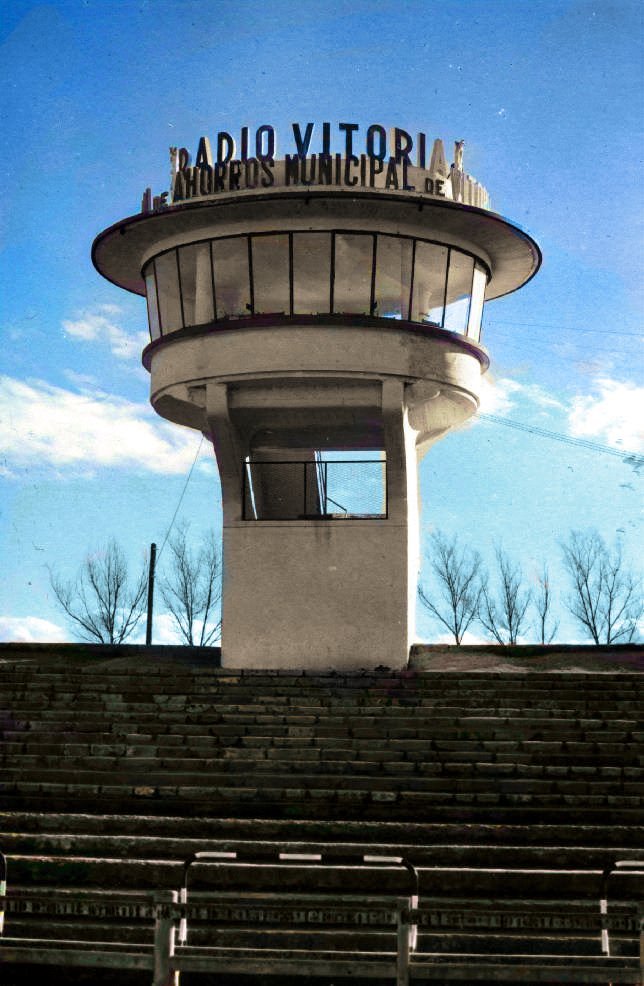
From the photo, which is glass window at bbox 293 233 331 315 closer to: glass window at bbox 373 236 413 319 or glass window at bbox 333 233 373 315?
glass window at bbox 333 233 373 315

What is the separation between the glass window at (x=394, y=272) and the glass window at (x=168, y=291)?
15.3 ft

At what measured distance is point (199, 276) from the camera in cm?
2934

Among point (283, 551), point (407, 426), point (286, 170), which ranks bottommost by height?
point (283, 551)

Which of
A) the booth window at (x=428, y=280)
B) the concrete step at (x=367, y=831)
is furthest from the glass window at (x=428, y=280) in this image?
the concrete step at (x=367, y=831)

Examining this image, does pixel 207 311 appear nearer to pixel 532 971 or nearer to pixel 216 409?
pixel 216 409

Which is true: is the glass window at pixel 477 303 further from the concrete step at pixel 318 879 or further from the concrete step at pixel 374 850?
the concrete step at pixel 318 879

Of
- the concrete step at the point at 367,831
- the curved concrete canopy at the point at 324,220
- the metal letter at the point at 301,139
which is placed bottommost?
the concrete step at the point at 367,831

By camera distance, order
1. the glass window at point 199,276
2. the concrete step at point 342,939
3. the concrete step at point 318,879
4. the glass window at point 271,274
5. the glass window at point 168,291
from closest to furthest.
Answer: the concrete step at point 342,939, the concrete step at point 318,879, the glass window at point 271,274, the glass window at point 199,276, the glass window at point 168,291

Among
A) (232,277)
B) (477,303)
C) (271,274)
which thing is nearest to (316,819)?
(271,274)

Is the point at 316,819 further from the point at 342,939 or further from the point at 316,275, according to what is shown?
the point at 316,275

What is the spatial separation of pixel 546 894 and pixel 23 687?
13.8 m

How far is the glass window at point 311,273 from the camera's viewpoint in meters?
28.6

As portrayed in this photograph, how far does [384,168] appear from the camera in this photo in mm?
28344

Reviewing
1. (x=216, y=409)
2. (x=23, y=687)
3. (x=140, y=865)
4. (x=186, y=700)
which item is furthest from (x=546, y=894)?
(x=216, y=409)
